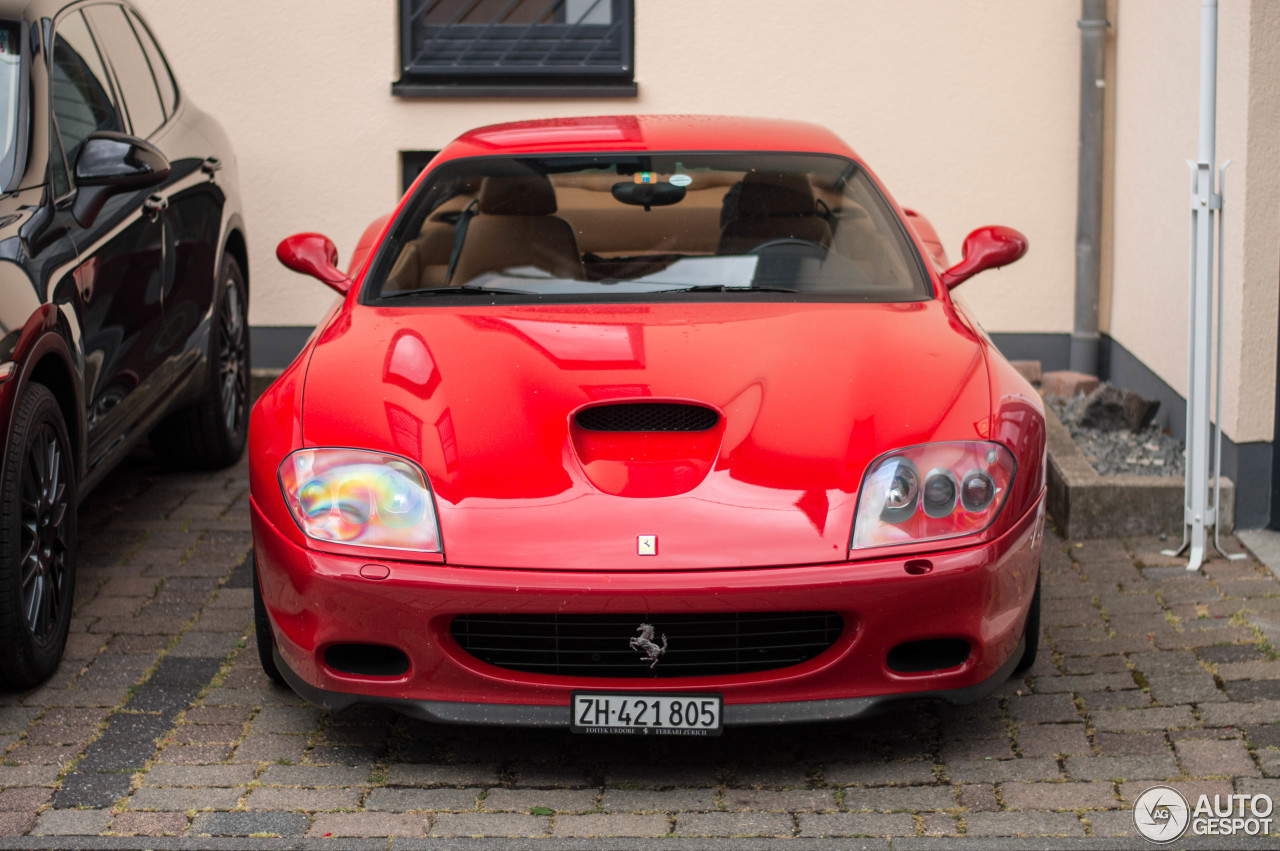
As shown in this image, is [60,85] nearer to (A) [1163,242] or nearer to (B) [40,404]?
(B) [40,404]

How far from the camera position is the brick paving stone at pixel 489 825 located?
3.27m

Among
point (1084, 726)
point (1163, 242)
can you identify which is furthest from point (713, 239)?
point (1163, 242)

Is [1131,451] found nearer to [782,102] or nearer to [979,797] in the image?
[782,102]

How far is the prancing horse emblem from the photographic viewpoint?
10.9 ft

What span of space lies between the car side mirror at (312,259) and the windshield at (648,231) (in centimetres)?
29

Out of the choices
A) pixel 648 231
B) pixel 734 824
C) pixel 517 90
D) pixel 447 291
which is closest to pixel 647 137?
pixel 648 231

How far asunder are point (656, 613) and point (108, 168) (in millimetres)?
2357

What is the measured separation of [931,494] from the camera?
3377mm

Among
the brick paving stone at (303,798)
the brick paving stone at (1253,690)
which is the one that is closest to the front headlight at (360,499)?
the brick paving stone at (303,798)

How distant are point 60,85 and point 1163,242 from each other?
4.56 m

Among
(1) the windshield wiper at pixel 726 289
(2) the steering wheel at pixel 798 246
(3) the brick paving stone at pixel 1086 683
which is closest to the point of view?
(3) the brick paving stone at pixel 1086 683

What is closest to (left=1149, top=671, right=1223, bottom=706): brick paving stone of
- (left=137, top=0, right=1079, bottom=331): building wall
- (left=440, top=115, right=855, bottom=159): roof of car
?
(left=440, top=115, right=855, bottom=159): roof of car

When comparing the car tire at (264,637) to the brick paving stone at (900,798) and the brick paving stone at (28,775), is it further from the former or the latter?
the brick paving stone at (900,798)

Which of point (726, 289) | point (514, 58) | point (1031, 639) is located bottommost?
point (1031, 639)
